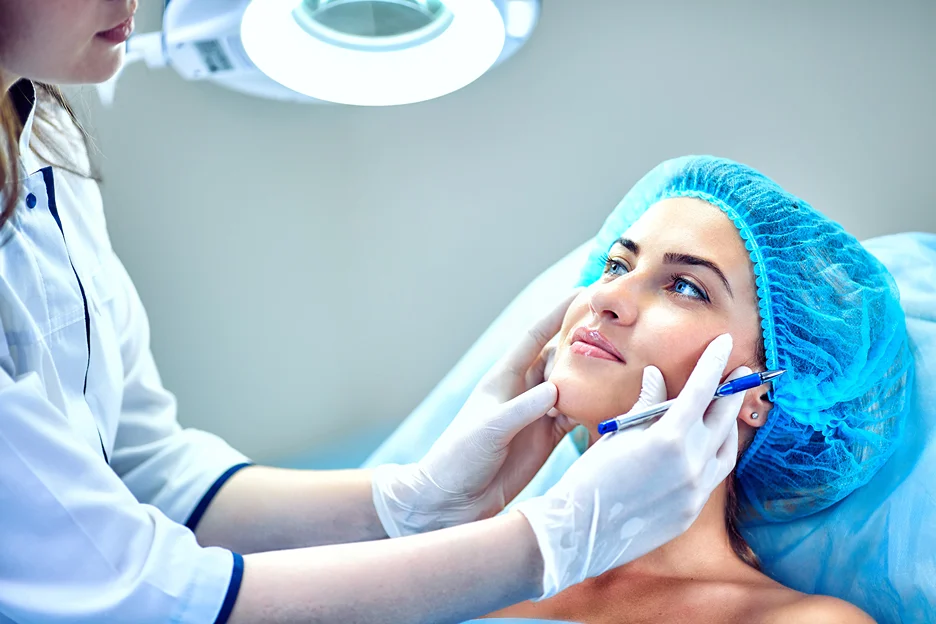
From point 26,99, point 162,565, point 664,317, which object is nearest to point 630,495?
point 664,317

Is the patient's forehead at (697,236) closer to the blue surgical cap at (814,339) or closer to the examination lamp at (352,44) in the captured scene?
the blue surgical cap at (814,339)

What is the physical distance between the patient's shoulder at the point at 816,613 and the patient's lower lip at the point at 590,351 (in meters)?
0.45

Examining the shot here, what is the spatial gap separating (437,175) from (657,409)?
1.27 m

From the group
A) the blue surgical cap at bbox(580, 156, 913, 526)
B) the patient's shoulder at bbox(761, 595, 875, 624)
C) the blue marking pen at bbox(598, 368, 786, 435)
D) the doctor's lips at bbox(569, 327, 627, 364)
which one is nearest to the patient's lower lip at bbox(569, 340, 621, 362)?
the doctor's lips at bbox(569, 327, 627, 364)

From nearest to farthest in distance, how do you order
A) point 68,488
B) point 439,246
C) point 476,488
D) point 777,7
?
point 68,488 < point 476,488 < point 777,7 < point 439,246

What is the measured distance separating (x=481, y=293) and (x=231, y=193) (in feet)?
2.35

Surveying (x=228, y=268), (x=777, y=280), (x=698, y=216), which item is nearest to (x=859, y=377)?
(x=777, y=280)

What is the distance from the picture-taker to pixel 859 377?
1365 mm

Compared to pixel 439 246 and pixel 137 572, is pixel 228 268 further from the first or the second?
pixel 137 572

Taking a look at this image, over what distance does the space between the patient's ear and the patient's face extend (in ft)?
0.20

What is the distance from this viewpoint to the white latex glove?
3.65ft

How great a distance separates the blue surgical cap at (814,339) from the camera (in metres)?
1.34

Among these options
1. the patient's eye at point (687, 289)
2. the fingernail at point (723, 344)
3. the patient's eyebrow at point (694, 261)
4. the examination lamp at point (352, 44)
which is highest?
the examination lamp at point (352, 44)

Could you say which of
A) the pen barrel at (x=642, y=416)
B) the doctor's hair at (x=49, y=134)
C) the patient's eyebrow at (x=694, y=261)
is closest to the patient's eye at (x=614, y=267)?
the patient's eyebrow at (x=694, y=261)
